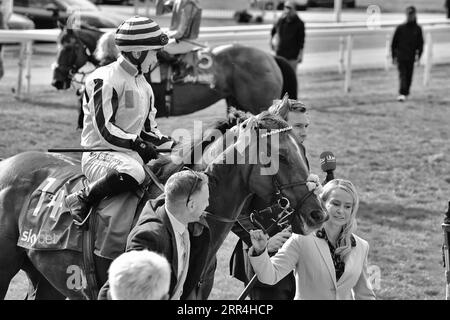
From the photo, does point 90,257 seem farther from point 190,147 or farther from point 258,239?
point 258,239

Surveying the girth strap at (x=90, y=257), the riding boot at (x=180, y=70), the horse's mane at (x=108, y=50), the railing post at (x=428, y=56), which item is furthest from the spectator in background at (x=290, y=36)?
the girth strap at (x=90, y=257)

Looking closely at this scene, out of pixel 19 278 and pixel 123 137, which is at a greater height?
pixel 123 137

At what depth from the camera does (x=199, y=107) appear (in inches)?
528

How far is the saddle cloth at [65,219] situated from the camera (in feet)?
19.1

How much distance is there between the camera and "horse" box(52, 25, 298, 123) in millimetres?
13086

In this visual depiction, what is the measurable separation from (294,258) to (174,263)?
79 centimetres

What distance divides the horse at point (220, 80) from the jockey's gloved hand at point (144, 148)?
700 centimetres

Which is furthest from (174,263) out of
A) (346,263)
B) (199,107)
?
(199,107)

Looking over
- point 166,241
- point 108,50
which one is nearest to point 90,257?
point 166,241

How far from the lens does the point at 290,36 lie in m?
17.5

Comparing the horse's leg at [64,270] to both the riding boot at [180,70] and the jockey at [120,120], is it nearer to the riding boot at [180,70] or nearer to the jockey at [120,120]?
the jockey at [120,120]

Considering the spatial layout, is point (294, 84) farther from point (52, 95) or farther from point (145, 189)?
point (145, 189)

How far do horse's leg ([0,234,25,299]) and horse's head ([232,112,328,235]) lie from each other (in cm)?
160
